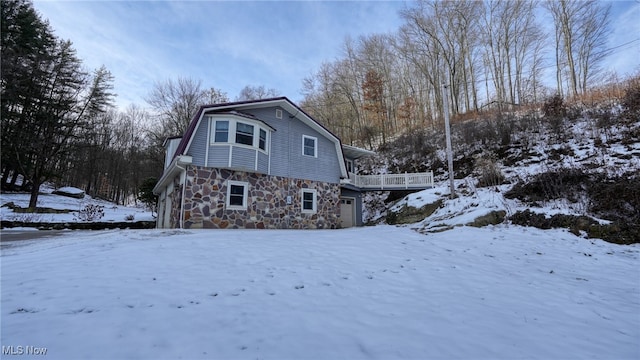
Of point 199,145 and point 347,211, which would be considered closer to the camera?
point 199,145

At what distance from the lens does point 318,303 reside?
3.14 meters

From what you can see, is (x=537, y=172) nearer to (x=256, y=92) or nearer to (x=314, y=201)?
(x=314, y=201)

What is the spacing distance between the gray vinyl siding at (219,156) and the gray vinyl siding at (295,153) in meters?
2.14

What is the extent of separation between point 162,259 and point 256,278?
1926 mm

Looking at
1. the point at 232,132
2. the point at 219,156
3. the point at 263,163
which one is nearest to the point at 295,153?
the point at 263,163

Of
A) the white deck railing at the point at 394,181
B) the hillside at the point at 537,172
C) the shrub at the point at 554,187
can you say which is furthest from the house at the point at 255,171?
the shrub at the point at 554,187

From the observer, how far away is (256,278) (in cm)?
391

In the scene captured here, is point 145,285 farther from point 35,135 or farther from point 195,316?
point 35,135

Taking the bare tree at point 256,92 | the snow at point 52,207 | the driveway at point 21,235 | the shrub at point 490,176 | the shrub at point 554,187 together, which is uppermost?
the bare tree at point 256,92

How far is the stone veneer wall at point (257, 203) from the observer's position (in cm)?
1016

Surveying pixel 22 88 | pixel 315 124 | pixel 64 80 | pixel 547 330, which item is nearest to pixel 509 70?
pixel 315 124

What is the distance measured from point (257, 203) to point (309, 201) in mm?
2762

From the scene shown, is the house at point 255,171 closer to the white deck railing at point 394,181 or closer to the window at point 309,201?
the window at point 309,201

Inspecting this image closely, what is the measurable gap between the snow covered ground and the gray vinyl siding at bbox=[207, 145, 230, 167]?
5201mm
